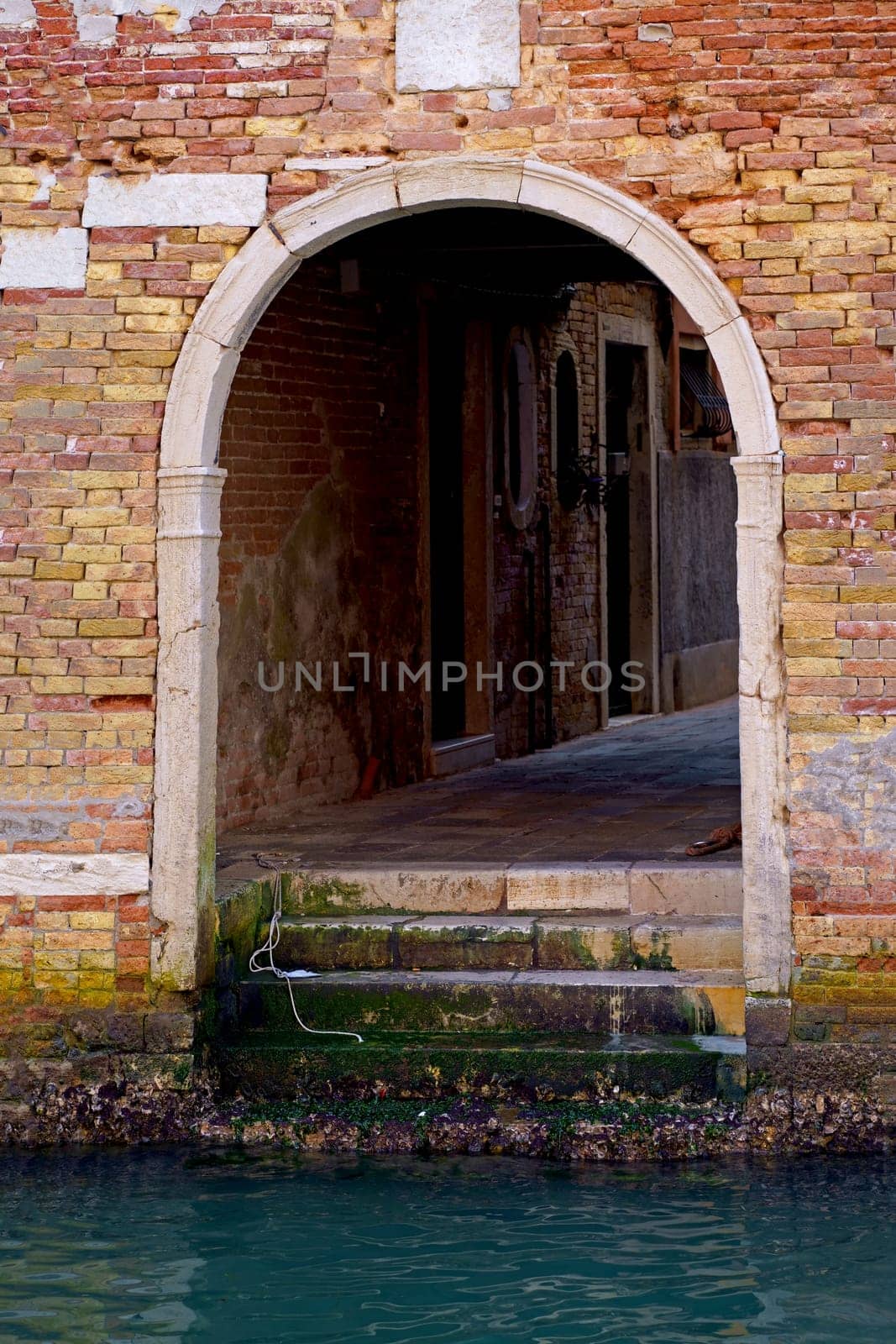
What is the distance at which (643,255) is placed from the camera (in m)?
5.97

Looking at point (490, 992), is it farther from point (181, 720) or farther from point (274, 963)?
point (181, 720)

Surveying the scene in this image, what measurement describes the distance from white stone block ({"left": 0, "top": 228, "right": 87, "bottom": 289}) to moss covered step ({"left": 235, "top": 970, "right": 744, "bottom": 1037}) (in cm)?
254

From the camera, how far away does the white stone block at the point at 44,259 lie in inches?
246

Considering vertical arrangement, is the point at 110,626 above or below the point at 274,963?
above

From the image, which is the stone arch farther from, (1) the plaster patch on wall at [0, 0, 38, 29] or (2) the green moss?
(1) the plaster patch on wall at [0, 0, 38, 29]

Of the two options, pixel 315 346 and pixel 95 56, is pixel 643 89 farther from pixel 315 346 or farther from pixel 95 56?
pixel 315 346

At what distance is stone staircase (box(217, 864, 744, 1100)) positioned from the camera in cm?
616

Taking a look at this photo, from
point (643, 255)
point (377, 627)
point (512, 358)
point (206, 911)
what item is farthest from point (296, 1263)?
point (512, 358)

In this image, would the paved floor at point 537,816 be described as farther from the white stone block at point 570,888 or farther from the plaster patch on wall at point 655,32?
the plaster patch on wall at point 655,32

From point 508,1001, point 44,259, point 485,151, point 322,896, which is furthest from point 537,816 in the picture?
point 44,259

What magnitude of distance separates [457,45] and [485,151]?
359 millimetres

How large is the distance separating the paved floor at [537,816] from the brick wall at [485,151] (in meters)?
1.10

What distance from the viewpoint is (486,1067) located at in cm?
618

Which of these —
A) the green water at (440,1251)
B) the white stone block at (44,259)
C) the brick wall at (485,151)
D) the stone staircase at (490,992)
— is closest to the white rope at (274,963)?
the stone staircase at (490,992)
